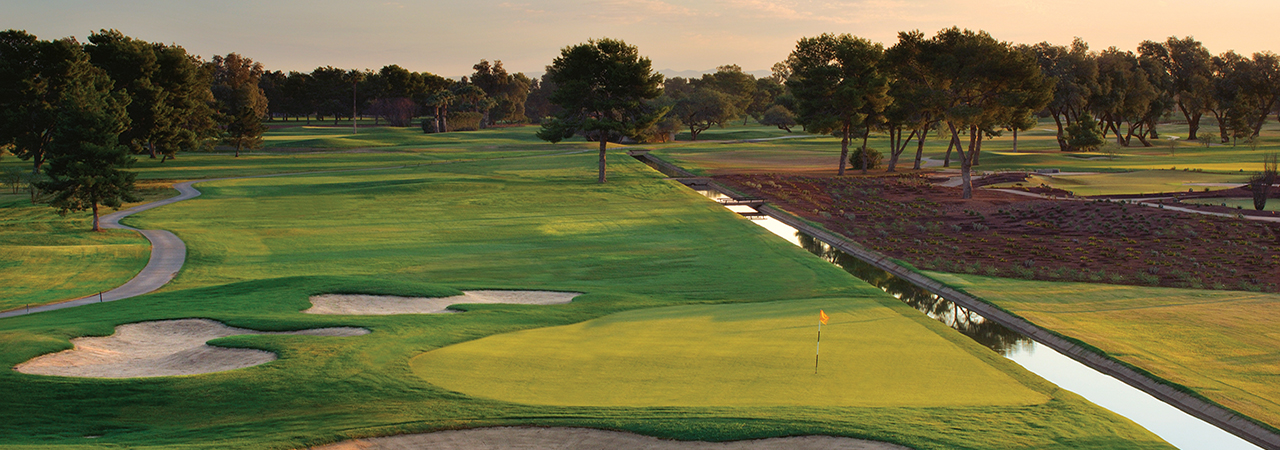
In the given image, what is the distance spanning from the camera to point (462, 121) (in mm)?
144625

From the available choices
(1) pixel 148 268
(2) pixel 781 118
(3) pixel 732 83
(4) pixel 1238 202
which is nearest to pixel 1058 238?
(4) pixel 1238 202

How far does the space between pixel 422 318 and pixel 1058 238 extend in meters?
27.3

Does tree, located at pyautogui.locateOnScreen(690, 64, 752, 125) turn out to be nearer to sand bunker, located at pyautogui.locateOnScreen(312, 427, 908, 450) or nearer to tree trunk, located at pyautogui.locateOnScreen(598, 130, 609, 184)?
tree trunk, located at pyautogui.locateOnScreen(598, 130, 609, 184)

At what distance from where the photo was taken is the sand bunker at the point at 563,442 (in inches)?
453

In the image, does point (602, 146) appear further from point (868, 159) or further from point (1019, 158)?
point (1019, 158)

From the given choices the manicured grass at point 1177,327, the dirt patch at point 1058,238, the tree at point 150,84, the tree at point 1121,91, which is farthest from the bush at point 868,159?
→ the tree at point 150,84

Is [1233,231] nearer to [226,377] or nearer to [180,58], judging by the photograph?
[226,377]

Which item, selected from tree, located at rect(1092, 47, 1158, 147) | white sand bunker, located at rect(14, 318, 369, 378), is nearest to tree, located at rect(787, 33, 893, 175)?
tree, located at rect(1092, 47, 1158, 147)

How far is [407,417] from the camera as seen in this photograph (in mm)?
12359

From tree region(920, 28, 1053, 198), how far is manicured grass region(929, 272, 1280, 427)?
25.1 m

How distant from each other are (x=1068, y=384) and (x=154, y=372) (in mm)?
18659

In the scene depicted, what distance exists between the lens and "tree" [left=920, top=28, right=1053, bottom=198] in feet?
152

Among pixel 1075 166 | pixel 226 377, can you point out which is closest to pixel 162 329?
pixel 226 377

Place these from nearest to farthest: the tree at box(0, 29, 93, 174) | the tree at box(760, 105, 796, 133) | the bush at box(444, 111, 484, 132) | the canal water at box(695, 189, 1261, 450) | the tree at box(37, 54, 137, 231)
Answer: the canal water at box(695, 189, 1261, 450)
the tree at box(37, 54, 137, 231)
the tree at box(0, 29, 93, 174)
the tree at box(760, 105, 796, 133)
the bush at box(444, 111, 484, 132)
